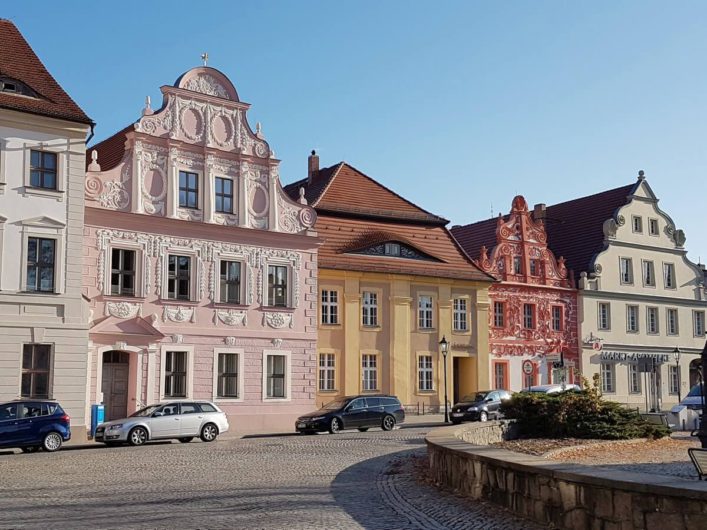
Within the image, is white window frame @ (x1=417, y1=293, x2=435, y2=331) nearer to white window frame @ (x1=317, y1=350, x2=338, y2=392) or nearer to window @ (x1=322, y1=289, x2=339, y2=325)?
window @ (x1=322, y1=289, x2=339, y2=325)

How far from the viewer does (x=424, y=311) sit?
43750 millimetres

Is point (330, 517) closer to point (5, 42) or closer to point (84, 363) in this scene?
point (84, 363)

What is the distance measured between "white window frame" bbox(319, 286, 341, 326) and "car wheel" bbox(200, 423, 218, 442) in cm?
1206

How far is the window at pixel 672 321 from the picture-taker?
5581 cm

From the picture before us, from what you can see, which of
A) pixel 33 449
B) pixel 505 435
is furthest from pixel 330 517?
pixel 33 449

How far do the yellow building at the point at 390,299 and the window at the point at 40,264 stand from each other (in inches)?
523

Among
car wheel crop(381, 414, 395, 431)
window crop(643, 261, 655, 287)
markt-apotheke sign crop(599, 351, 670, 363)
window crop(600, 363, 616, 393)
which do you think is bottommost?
car wheel crop(381, 414, 395, 431)

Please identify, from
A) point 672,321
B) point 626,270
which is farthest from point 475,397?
point 672,321

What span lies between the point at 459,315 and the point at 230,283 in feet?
45.6

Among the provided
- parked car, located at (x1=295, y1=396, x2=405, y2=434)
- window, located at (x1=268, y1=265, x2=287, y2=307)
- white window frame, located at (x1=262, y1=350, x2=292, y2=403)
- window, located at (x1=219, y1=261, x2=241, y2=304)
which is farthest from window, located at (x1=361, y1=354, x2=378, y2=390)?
window, located at (x1=219, y1=261, x2=241, y2=304)

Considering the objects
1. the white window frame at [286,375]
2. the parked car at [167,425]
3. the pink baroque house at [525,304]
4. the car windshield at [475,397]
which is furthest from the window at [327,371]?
the parked car at [167,425]

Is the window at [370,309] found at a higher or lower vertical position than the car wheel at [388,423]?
higher

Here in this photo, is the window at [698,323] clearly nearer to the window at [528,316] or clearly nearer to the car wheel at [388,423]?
the window at [528,316]

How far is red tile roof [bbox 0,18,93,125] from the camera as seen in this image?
96.5 feet
